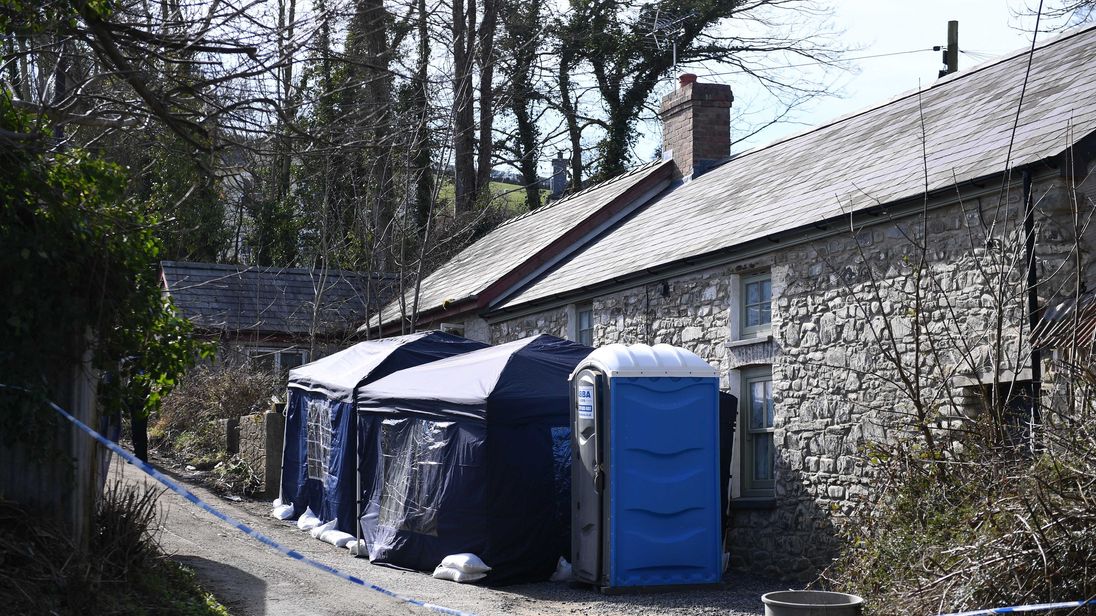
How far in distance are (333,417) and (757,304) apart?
18.1 feet

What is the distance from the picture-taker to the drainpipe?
9656 mm

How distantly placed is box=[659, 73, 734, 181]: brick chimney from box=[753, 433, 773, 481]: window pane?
7117 millimetres

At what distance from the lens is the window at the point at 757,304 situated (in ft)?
41.8

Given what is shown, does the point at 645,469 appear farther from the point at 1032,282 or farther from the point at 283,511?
the point at 283,511

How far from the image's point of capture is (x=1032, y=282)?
32.2 feet

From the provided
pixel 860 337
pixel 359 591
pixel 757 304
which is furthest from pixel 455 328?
pixel 860 337

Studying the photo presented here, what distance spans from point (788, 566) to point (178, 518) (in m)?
6.94

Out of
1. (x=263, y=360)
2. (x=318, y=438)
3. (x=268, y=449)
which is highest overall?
(x=263, y=360)

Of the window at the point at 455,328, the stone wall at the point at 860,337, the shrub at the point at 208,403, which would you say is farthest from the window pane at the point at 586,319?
the shrub at the point at 208,403

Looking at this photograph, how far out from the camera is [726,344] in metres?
13.0

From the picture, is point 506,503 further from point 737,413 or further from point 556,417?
point 737,413

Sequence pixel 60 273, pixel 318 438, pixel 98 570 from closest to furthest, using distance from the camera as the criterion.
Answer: pixel 98 570 < pixel 60 273 < pixel 318 438

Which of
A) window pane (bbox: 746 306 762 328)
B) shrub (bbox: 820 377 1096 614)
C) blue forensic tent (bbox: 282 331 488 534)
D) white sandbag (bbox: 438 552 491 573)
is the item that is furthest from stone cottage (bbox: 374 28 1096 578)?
white sandbag (bbox: 438 552 491 573)

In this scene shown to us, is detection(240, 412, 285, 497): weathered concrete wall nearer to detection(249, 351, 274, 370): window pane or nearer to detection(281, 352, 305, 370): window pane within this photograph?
detection(249, 351, 274, 370): window pane
